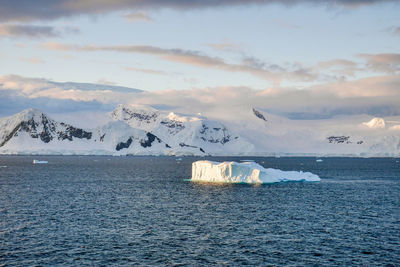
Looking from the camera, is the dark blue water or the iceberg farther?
the iceberg

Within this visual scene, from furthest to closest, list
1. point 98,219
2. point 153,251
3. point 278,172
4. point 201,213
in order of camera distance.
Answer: point 278,172 < point 201,213 < point 98,219 < point 153,251

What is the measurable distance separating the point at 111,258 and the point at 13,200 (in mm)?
40019

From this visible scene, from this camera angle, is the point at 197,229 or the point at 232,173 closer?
the point at 197,229

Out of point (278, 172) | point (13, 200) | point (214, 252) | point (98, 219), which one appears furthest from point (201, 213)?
point (278, 172)

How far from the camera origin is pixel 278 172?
379ft

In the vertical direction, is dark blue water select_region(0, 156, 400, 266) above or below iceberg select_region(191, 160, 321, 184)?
below

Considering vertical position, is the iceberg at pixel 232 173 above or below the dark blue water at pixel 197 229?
above

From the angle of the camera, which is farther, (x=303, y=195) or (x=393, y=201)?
(x=303, y=195)

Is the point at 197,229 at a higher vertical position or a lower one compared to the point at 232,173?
lower

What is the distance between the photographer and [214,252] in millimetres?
39656

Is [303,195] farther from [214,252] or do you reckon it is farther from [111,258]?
[111,258]

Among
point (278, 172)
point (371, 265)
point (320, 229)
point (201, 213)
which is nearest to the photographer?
point (371, 265)

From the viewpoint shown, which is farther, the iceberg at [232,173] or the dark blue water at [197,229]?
the iceberg at [232,173]

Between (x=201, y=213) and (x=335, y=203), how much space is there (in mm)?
23758
